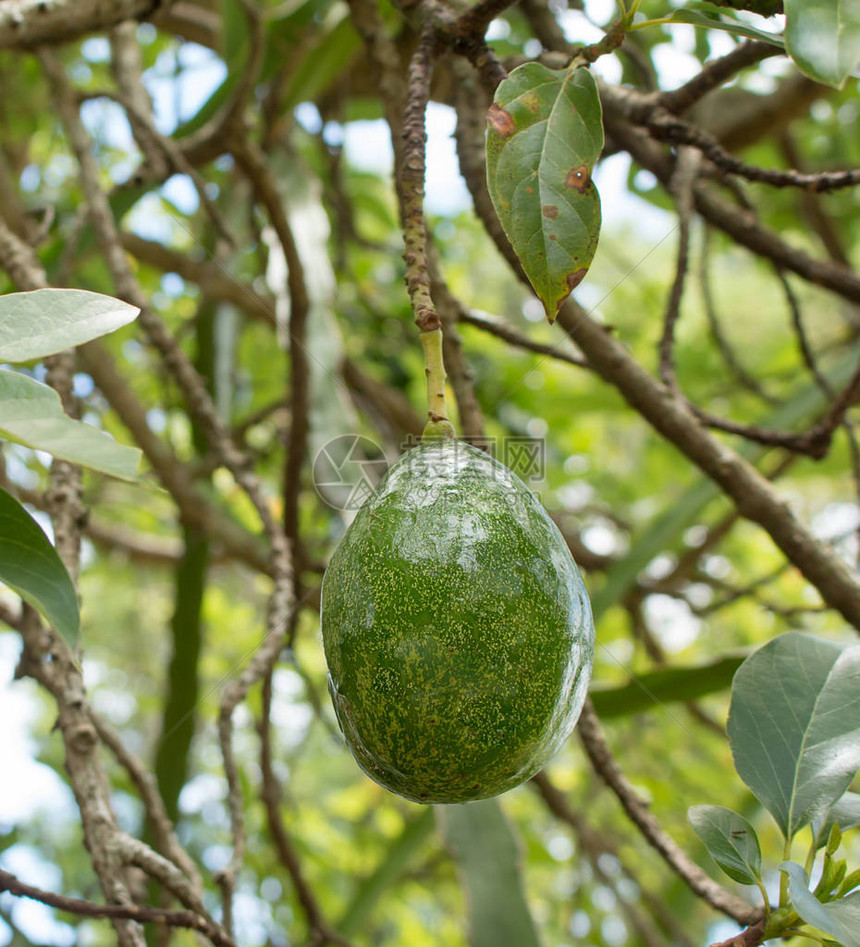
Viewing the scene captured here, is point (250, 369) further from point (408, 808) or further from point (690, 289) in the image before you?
point (690, 289)

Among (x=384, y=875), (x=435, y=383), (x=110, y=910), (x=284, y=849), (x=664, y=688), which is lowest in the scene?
(x=384, y=875)

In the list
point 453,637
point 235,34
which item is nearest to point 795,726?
point 453,637

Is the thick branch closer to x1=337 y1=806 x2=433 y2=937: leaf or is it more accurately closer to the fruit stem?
the fruit stem

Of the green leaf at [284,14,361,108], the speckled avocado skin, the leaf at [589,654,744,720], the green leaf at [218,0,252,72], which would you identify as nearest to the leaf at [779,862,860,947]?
the speckled avocado skin

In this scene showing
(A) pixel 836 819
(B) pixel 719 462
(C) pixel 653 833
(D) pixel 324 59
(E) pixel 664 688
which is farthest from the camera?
(D) pixel 324 59

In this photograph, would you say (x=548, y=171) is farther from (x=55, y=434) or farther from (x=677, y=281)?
(x=677, y=281)

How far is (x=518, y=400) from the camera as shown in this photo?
92.2 inches

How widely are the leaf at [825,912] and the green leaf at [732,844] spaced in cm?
7

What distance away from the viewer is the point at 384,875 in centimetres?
170

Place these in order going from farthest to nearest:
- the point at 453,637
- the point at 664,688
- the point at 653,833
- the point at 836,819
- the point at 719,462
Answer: the point at 664,688 → the point at 719,462 → the point at 653,833 → the point at 836,819 → the point at 453,637

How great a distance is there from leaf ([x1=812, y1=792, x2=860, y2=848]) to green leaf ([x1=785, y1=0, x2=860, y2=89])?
0.52 meters

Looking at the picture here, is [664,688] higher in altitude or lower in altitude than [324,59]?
lower

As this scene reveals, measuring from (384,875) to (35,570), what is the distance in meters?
1.36

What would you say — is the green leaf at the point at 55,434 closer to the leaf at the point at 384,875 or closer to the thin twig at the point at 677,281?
the thin twig at the point at 677,281
